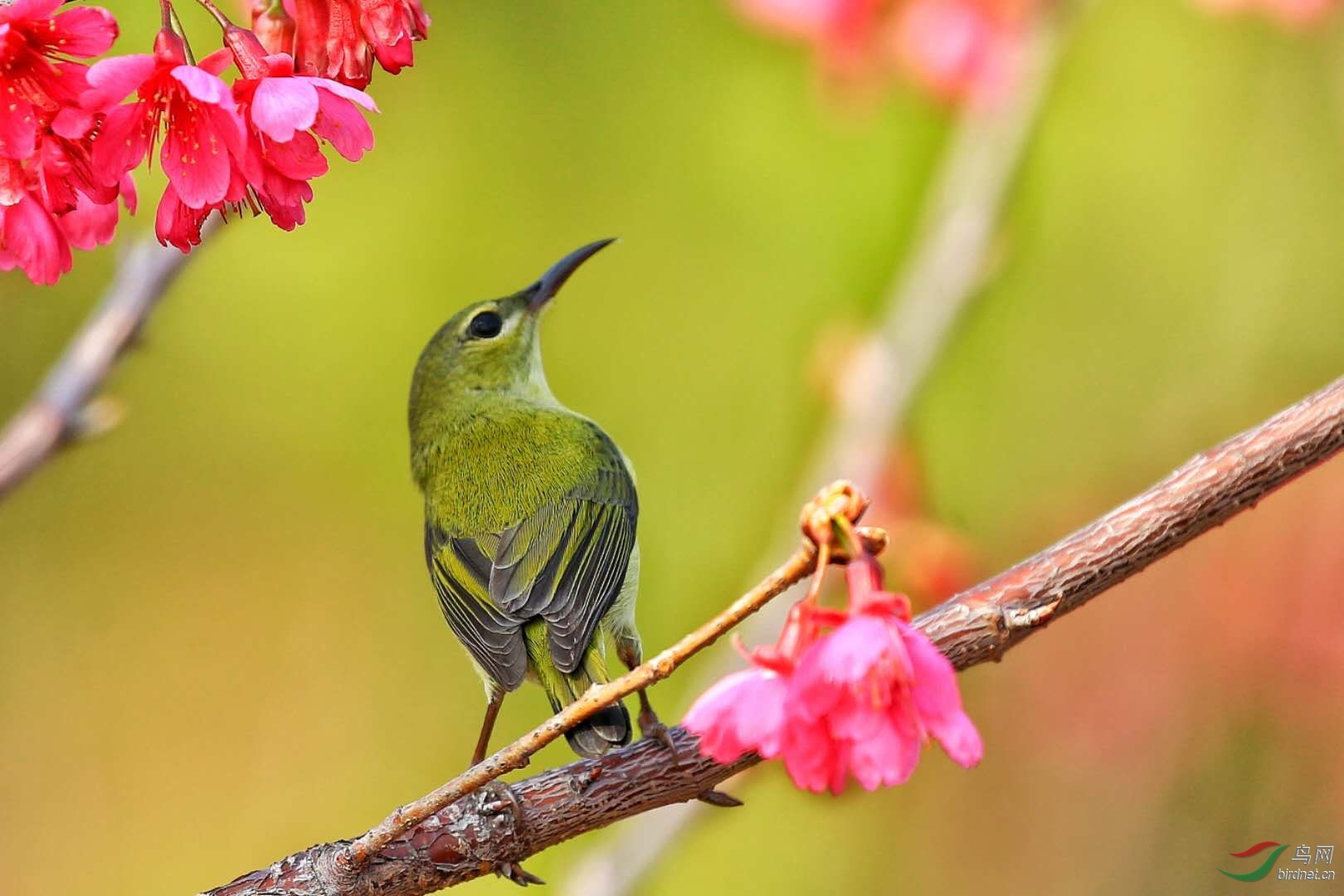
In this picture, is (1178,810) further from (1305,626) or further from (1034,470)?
(1034,470)

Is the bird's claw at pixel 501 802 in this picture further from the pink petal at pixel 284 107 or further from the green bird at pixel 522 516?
the pink petal at pixel 284 107

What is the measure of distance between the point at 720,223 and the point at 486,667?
336 cm

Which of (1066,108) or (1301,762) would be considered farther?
(1066,108)

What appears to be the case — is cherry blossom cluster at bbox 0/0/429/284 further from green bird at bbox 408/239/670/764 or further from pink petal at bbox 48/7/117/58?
green bird at bbox 408/239/670/764

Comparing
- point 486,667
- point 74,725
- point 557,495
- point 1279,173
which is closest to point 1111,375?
point 1279,173

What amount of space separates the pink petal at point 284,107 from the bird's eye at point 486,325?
1.98 m

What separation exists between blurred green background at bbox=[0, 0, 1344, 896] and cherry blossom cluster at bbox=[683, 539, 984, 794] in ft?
10.1

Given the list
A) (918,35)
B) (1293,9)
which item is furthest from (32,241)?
(1293,9)

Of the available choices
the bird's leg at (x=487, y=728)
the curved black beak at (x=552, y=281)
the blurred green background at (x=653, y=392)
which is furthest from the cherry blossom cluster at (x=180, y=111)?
the blurred green background at (x=653, y=392)

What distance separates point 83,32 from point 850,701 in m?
1.10

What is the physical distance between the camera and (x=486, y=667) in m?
2.62

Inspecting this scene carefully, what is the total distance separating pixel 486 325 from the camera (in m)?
3.62

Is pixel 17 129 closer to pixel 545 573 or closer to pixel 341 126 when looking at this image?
pixel 341 126

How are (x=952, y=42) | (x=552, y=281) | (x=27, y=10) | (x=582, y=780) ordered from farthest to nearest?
(x=952, y=42) → (x=552, y=281) → (x=582, y=780) → (x=27, y=10)
